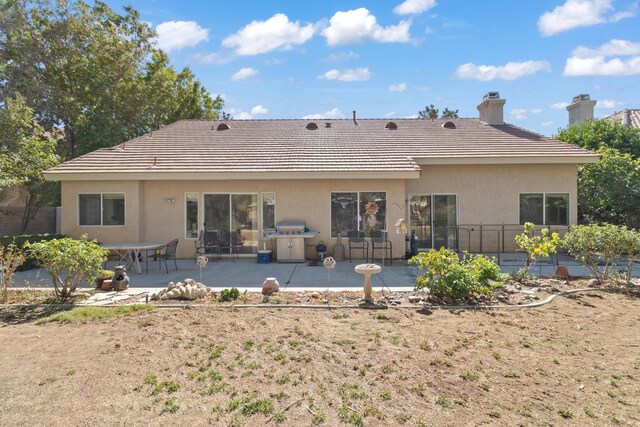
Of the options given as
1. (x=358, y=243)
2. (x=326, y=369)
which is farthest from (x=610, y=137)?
(x=326, y=369)

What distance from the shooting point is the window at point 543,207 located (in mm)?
13266

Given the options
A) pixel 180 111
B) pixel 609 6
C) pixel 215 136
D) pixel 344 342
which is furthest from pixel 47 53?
pixel 609 6

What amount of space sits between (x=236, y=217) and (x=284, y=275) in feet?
11.8

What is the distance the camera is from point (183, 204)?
1263 cm

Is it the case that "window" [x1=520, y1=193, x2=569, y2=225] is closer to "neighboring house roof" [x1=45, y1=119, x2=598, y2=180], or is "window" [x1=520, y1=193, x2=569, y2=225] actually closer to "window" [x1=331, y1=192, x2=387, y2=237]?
"neighboring house roof" [x1=45, y1=119, x2=598, y2=180]

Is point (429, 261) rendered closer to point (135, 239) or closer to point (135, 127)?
point (135, 239)

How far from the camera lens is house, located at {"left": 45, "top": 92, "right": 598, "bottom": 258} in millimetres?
12250

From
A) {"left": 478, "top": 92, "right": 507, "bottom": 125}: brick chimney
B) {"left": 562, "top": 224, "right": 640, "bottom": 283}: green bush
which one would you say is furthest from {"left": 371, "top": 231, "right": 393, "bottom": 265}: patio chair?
{"left": 478, "top": 92, "right": 507, "bottom": 125}: brick chimney

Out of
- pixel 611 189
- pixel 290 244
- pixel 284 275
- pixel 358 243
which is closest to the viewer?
pixel 284 275

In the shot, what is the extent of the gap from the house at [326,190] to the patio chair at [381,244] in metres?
0.24

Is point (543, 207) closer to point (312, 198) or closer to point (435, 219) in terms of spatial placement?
point (435, 219)

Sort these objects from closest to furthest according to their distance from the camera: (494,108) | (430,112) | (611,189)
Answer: (611,189) < (494,108) < (430,112)

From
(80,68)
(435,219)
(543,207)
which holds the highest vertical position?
(80,68)

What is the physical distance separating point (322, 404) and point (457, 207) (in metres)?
10.9
